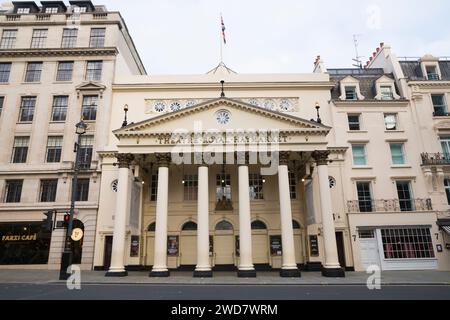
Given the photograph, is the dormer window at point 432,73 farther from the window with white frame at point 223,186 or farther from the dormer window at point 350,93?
the window with white frame at point 223,186

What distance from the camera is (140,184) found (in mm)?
24797

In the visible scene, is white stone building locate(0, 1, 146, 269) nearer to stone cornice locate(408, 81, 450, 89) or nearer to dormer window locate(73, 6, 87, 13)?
dormer window locate(73, 6, 87, 13)

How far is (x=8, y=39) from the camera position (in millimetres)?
28969

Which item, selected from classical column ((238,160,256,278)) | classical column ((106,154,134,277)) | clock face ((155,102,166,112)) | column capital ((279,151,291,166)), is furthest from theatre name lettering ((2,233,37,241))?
column capital ((279,151,291,166))

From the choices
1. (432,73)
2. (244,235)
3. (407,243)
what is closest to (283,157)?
(244,235)

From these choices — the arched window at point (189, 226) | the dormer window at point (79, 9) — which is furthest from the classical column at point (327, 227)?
the dormer window at point (79, 9)

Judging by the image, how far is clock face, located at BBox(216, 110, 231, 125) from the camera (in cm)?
2200

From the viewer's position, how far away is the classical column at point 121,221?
19.4m

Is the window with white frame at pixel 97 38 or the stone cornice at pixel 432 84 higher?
the window with white frame at pixel 97 38

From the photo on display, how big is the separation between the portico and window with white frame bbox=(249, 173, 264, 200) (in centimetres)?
8

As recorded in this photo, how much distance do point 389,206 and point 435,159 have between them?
5.69 metres

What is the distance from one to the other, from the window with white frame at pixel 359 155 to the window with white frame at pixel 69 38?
2762 cm

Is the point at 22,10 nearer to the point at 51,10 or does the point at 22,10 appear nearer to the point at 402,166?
the point at 51,10

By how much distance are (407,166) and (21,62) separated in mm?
35695
